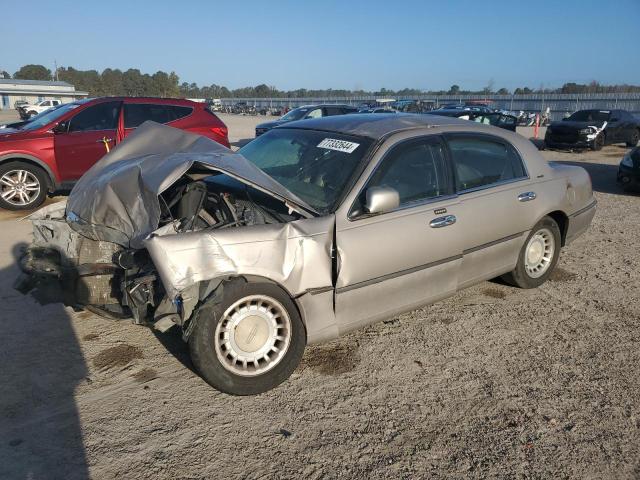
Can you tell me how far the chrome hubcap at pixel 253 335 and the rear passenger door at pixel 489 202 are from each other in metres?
1.70

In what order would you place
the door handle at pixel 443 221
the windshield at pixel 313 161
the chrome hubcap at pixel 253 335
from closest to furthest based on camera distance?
the chrome hubcap at pixel 253 335, the windshield at pixel 313 161, the door handle at pixel 443 221

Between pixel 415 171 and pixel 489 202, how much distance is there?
798 millimetres

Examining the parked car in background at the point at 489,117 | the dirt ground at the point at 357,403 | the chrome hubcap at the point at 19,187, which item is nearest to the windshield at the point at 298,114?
the parked car in background at the point at 489,117

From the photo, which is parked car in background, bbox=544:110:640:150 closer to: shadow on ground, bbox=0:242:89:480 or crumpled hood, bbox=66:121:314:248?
crumpled hood, bbox=66:121:314:248

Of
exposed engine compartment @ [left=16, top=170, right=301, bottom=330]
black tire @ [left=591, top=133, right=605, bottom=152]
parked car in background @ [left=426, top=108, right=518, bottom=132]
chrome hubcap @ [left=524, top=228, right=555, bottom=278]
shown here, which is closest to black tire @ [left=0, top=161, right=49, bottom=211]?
exposed engine compartment @ [left=16, top=170, right=301, bottom=330]

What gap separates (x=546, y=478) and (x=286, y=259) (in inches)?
72.9

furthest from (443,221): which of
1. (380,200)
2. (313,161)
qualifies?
(313,161)

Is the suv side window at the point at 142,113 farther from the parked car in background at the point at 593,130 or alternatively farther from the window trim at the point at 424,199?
the parked car in background at the point at 593,130

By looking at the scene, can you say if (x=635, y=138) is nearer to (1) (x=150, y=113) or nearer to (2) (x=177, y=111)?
(2) (x=177, y=111)

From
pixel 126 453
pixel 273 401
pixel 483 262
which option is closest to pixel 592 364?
pixel 483 262

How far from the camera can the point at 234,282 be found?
2.97 meters

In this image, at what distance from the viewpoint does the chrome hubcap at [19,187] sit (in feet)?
25.7

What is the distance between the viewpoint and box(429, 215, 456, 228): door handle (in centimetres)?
372

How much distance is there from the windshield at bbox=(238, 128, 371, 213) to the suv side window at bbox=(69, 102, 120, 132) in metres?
5.05
